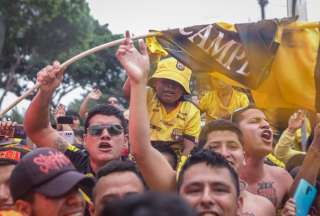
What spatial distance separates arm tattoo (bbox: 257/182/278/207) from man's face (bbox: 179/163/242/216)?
93cm

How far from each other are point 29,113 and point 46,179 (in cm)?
122

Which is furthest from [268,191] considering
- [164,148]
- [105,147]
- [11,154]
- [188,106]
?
[11,154]

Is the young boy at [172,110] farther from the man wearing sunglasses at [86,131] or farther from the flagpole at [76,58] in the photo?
the flagpole at [76,58]

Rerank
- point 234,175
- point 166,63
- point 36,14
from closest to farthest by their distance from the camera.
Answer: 1. point 234,175
2. point 166,63
3. point 36,14

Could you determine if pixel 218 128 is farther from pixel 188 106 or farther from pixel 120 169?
pixel 188 106

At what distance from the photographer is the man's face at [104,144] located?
3.89 m

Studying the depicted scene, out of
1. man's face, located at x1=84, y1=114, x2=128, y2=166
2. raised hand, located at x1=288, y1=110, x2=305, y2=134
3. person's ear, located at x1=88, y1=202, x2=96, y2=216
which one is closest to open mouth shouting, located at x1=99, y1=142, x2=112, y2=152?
man's face, located at x1=84, y1=114, x2=128, y2=166

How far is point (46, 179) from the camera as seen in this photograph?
261 cm

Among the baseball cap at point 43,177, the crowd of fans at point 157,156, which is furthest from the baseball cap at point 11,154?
the baseball cap at point 43,177

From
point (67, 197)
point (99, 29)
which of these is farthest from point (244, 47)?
point (99, 29)

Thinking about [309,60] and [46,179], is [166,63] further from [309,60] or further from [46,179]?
[46,179]

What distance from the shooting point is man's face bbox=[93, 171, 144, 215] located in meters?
3.01

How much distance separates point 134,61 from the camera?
3.24 metres

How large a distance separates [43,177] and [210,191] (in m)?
0.74
